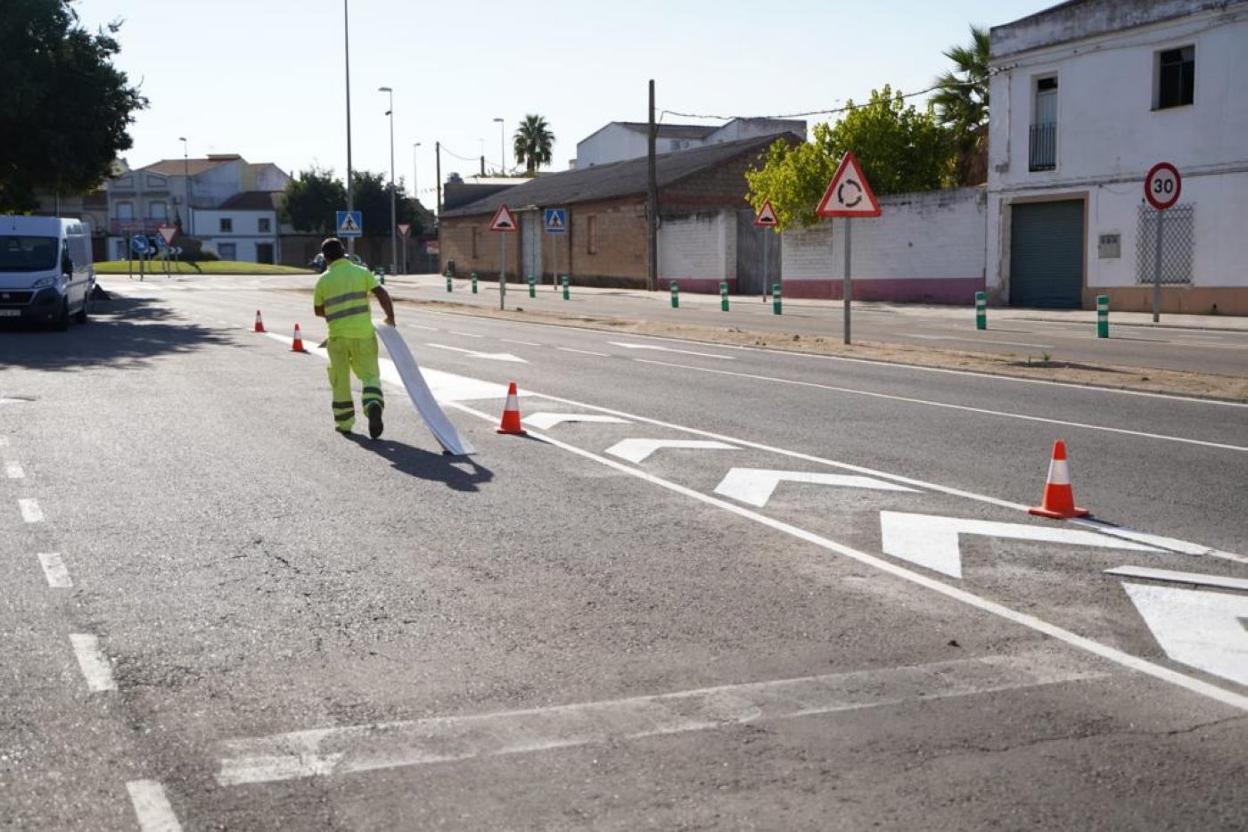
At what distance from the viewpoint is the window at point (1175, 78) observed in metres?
30.6

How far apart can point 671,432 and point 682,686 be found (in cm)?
678

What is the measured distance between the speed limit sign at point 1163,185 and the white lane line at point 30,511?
21.4m

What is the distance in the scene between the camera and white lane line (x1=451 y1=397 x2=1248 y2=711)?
15.9 ft

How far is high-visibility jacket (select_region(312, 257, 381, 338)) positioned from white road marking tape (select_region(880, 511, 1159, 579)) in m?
5.44

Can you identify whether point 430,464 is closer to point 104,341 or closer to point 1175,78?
point 104,341

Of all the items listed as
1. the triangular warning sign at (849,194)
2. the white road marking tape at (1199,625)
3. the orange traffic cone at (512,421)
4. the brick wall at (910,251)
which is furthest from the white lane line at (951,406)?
the brick wall at (910,251)

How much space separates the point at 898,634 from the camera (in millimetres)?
5547

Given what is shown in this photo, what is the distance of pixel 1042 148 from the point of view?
34.8 metres

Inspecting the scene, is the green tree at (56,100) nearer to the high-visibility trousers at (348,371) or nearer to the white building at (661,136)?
the high-visibility trousers at (348,371)

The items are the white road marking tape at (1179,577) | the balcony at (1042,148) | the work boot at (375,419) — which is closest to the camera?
the white road marking tape at (1179,577)

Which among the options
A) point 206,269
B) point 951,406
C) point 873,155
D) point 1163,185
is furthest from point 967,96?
point 206,269

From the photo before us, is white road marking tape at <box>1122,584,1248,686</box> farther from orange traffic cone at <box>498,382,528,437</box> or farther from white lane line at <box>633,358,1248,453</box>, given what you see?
orange traffic cone at <box>498,382,528,437</box>

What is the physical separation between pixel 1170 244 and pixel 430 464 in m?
25.7

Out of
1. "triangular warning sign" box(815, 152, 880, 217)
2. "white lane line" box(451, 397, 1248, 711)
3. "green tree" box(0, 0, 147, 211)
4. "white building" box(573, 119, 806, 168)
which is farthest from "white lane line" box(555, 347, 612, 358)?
"white building" box(573, 119, 806, 168)
